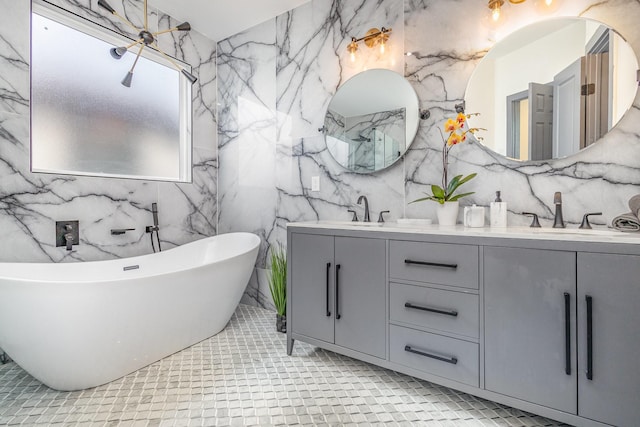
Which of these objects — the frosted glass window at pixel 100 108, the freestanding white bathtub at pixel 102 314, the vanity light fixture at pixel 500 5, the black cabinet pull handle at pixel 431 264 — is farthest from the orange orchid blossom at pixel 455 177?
the frosted glass window at pixel 100 108

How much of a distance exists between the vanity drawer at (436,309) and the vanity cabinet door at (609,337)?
0.37m

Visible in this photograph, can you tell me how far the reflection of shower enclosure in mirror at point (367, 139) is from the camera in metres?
2.18

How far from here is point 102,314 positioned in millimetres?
1522

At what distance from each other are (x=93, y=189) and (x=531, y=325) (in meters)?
2.72

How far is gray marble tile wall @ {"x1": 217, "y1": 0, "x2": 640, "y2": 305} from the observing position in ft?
5.28

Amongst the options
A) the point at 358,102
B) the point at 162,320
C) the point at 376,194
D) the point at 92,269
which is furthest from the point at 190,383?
the point at 358,102

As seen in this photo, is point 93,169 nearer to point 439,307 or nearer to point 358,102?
point 358,102

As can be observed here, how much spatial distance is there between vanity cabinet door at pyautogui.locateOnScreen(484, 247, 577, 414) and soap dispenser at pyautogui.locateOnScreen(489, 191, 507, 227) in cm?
42

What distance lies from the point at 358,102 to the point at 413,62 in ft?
1.45

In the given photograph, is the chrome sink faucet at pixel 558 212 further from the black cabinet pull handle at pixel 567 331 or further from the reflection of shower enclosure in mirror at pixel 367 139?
the reflection of shower enclosure in mirror at pixel 367 139

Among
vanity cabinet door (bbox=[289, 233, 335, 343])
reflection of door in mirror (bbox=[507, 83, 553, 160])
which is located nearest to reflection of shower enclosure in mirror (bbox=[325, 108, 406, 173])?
reflection of door in mirror (bbox=[507, 83, 553, 160])

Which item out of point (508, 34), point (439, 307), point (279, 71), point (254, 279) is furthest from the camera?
point (254, 279)

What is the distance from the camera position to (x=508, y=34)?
1791 mm

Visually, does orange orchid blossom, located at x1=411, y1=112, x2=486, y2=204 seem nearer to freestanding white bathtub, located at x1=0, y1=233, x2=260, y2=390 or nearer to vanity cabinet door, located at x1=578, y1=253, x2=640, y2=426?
vanity cabinet door, located at x1=578, y1=253, x2=640, y2=426
